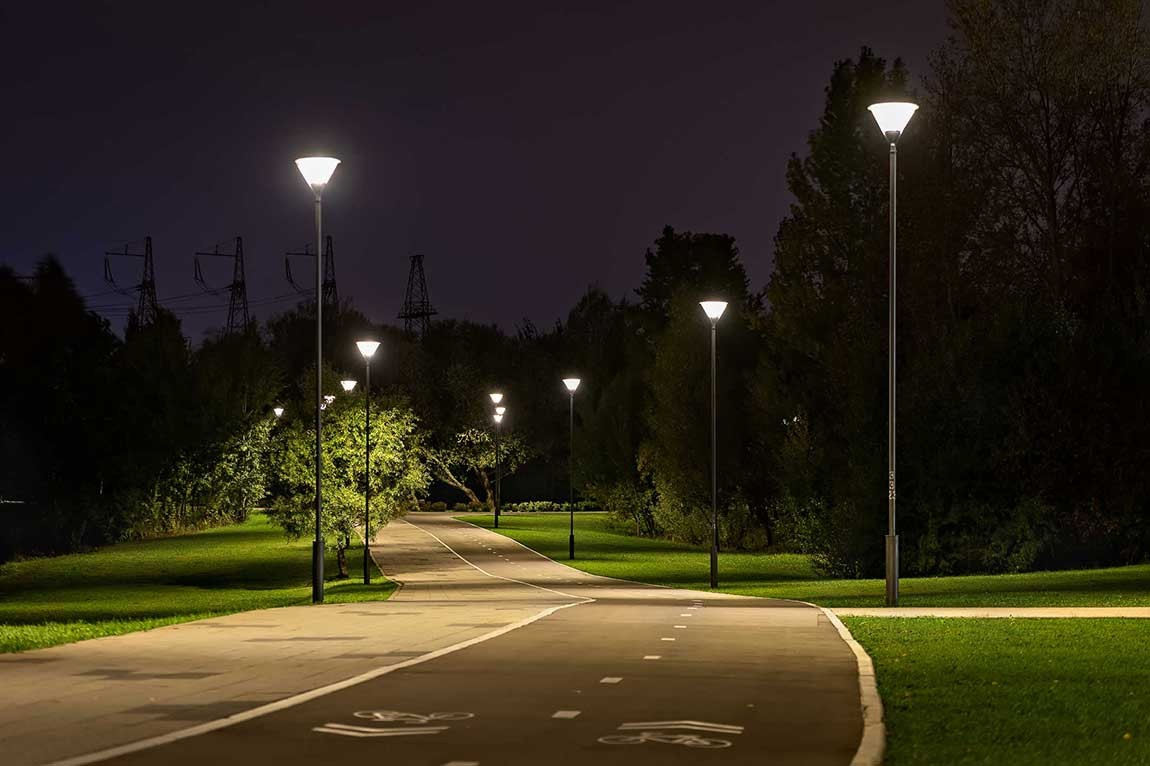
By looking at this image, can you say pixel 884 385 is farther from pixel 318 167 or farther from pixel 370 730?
pixel 370 730

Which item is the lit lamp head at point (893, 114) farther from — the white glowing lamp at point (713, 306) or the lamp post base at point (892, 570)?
the white glowing lamp at point (713, 306)

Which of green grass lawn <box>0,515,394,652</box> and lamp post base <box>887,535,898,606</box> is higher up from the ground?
lamp post base <box>887,535,898,606</box>

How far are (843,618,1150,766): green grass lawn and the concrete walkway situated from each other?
1.70 m

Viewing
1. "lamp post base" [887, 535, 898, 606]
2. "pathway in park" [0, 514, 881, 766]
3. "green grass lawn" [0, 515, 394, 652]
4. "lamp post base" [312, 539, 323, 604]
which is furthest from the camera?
"green grass lawn" [0, 515, 394, 652]

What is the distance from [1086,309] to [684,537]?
27416 millimetres

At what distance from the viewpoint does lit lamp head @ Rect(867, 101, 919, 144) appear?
22031mm

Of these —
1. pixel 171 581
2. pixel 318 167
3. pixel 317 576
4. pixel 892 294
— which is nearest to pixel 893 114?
pixel 892 294

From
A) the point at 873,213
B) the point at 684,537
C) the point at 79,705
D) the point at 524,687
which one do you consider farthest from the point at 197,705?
the point at 684,537

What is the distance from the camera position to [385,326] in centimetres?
12338

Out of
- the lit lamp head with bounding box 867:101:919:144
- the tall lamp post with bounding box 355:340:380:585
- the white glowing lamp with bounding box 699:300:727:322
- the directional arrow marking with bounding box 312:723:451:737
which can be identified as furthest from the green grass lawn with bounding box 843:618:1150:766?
the tall lamp post with bounding box 355:340:380:585

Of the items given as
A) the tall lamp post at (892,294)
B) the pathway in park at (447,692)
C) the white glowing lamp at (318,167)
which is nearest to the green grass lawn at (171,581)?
the pathway in park at (447,692)

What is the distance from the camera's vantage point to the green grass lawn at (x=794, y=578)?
26158 millimetres

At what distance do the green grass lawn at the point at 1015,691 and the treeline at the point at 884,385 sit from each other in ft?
60.8

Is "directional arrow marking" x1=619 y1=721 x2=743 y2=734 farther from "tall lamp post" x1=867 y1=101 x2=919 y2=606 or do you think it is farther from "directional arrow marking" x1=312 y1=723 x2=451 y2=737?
"tall lamp post" x1=867 y1=101 x2=919 y2=606
